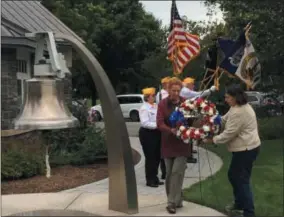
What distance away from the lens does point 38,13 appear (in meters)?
16.8

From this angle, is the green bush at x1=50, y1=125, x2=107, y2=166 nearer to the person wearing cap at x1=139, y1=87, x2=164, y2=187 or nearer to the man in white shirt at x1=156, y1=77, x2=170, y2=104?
the man in white shirt at x1=156, y1=77, x2=170, y2=104

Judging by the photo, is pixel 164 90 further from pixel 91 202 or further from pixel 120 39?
pixel 120 39

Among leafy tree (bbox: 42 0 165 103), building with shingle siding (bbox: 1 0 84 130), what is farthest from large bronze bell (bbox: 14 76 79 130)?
leafy tree (bbox: 42 0 165 103)

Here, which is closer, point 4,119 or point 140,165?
point 140,165

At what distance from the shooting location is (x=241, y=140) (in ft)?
22.4

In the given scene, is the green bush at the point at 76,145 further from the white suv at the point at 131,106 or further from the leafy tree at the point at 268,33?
the white suv at the point at 131,106

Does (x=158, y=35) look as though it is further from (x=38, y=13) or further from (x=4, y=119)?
(x=4, y=119)

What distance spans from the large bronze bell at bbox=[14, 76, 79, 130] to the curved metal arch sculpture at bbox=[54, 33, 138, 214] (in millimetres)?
1890

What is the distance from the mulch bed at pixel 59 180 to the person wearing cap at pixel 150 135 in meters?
1.39

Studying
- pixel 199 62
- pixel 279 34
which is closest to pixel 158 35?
pixel 199 62

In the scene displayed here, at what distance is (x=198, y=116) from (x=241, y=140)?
0.66m

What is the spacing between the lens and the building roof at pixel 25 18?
44.1 feet

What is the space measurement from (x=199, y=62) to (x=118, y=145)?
17845 mm

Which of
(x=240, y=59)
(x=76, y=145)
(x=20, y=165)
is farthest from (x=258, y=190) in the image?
(x=76, y=145)
